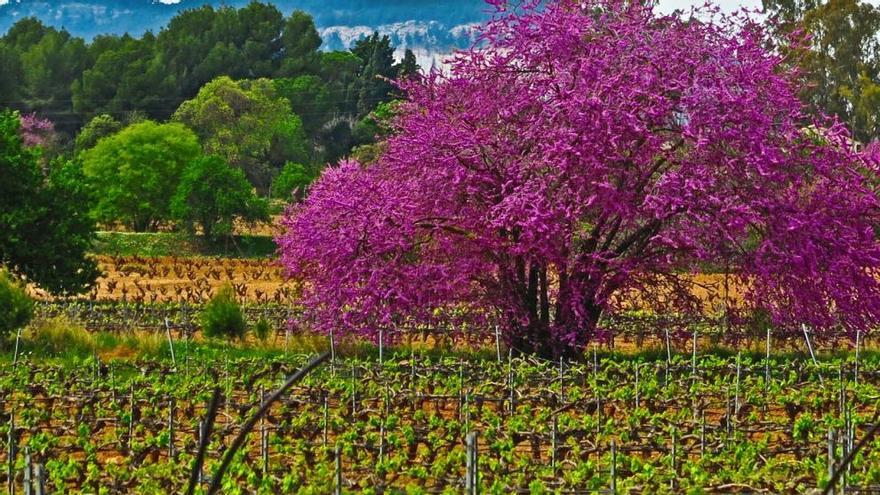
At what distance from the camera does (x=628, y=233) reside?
65.5ft

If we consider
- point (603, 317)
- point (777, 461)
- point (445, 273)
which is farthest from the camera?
point (603, 317)

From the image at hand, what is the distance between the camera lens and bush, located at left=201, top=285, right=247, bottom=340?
22.0m

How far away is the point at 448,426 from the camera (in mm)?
12719

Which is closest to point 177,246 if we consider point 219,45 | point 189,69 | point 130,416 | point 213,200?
point 213,200

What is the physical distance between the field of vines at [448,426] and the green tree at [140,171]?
39.4 m

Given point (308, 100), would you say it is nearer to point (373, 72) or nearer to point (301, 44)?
point (373, 72)

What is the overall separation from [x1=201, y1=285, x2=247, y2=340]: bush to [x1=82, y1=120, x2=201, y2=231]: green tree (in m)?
34.8

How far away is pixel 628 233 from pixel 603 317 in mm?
3820

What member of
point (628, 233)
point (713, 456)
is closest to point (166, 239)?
point (628, 233)

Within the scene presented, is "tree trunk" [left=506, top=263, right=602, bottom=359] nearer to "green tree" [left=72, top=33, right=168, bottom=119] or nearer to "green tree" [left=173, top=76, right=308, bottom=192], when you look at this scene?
"green tree" [left=173, top=76, right=308, bottom=192]

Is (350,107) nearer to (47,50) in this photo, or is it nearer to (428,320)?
(47,50)

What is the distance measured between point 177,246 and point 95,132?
25.0m

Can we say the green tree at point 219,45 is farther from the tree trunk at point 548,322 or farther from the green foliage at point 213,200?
the tree trunk at point 548,322

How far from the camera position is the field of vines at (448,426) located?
1066 centimetres
